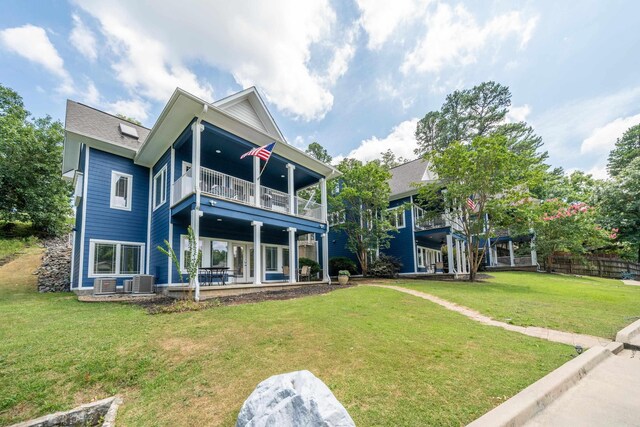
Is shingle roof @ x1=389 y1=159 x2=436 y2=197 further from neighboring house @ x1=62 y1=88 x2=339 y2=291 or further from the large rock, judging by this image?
the large rock

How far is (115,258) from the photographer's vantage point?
38.6ft

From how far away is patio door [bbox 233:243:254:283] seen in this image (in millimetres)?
13461

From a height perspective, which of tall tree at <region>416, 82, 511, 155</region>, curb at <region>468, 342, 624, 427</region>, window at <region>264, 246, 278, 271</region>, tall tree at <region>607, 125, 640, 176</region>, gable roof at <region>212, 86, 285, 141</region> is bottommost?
curb at <region>468, 342, 624, 427</region>

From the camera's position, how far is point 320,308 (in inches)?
281

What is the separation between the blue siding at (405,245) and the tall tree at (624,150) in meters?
31.5

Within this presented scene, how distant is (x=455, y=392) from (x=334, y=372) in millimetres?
1387

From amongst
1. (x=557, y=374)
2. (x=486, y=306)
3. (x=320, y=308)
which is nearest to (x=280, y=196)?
(x=320, y=308)

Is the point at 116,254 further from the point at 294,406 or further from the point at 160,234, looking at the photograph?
the point at 294,406

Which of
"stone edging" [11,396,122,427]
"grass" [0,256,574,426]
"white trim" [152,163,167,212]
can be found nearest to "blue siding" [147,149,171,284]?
"white trim" [152,163,167,212]

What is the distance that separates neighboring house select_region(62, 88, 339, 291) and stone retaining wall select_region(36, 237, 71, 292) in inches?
34.0

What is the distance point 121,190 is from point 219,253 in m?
5.00

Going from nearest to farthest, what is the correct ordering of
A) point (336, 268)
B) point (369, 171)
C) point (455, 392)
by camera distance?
point (455, 392) → point (369, 171) → point (336, 268)

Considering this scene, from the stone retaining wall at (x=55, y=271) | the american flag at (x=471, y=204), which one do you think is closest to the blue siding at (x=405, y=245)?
the american flag at (x=471, y=204)

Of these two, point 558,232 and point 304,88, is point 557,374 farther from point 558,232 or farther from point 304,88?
point 558,232
